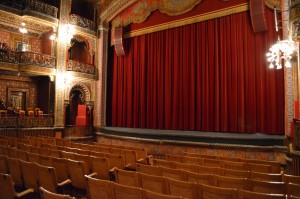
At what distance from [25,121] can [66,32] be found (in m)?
4.62

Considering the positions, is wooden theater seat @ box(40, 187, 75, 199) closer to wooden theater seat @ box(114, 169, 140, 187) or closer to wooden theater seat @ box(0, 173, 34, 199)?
wooden theater seat @ box(0, 173, 34, 199)

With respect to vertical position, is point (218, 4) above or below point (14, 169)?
above

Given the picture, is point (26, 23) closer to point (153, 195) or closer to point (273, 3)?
point (273, 3)

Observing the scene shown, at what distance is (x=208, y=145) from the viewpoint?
26.5 feet

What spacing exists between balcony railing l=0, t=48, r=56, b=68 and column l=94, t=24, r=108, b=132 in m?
2.45

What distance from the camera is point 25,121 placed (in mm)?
11172

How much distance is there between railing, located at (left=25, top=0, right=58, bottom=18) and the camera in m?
11.6

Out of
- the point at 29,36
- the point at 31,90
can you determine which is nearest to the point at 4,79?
the point at 31,90

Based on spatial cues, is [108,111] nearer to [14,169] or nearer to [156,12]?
[156,12]

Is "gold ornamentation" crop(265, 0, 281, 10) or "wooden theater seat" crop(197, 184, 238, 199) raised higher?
"gold ornamentation" crop(265, 0, 281, 10)

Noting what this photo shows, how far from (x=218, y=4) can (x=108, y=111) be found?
758 cm

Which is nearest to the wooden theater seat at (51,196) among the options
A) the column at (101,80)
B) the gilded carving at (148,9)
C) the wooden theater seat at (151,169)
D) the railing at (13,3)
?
the wooden theater seat at (151,169)

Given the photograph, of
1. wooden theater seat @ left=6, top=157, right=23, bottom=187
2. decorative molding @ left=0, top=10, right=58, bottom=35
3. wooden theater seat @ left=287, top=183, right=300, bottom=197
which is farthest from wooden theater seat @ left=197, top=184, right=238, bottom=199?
decorative molding @ left=0, top=10, right=58, bottom=35

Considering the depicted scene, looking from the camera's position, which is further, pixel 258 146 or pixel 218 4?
pixel 218 4
